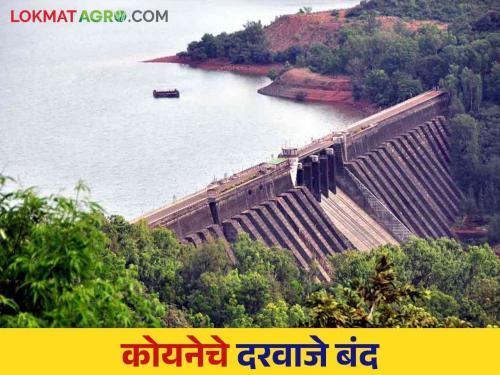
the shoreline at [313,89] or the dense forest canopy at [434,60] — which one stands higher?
the dense forest canopy at [434,60]

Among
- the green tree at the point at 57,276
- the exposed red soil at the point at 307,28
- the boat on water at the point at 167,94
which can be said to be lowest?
the boat on water at the point at 167,94

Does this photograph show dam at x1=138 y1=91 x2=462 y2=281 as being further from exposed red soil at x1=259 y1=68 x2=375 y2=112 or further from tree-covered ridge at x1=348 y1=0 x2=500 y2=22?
tree-covered ridge at x1=348 y1=0 x2=500 y2=22

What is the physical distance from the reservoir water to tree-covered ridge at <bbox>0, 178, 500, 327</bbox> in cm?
1227

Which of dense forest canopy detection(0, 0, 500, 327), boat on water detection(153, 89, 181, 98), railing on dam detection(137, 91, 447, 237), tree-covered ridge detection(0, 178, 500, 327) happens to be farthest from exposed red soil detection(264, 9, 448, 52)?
tree-covered ridge detection(0, 178, 500, 327)

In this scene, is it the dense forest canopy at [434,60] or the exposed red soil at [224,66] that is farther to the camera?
the exposed red soil at [224,66]

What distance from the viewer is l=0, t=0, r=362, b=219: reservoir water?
2530 inches

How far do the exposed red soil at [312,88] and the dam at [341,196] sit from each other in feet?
68.6

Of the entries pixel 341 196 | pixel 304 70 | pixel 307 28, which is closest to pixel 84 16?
pixel 307 28

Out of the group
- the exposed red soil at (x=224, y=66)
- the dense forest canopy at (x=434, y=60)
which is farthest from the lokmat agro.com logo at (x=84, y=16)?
the dense forest canopy at (x=434, y=60)

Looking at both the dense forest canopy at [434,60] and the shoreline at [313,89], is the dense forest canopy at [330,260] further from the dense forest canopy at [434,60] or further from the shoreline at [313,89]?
the shoreline at [313,89]

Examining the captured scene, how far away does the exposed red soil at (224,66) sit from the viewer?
367 ft

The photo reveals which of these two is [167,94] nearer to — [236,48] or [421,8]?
[236,48]

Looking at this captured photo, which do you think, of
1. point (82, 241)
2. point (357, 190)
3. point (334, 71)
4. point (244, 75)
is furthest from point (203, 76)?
point (82, 241)

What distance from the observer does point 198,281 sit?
42.7m
